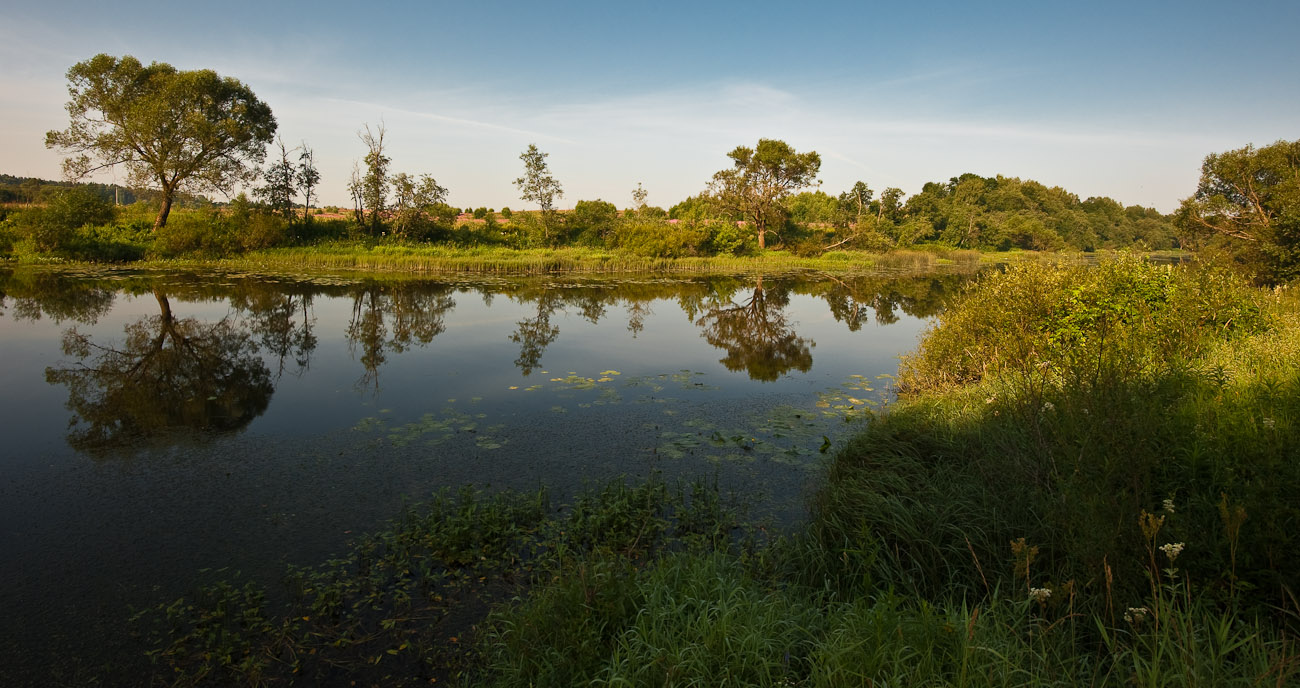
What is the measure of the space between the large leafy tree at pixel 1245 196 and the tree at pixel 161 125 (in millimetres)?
41162

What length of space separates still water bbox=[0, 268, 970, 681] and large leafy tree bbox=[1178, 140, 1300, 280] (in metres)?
14.3

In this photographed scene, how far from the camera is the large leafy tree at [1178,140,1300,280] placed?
2028 centimetres

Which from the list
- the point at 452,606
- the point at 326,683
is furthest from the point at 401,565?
the point at 326,683

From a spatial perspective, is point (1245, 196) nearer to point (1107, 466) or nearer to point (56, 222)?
point (1107, 466)

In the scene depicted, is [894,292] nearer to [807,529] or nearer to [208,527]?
[807,529]

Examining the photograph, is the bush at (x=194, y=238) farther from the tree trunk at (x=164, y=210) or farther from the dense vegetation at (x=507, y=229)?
the tree trunk at (x=164, y=210)

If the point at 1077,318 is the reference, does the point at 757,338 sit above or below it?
below

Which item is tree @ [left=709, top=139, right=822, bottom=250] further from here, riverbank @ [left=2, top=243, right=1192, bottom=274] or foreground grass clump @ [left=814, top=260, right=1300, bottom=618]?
foreground grass clump @ [left=814, top=260, right=1300, bottom=618]

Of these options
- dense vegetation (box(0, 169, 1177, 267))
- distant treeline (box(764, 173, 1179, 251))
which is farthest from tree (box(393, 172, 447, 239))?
distant treeline (box(764, 173, 1179, 251))

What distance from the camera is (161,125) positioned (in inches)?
1120

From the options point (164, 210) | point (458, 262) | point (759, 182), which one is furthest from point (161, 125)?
point (759, 182)

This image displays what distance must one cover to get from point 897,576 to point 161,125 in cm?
3602

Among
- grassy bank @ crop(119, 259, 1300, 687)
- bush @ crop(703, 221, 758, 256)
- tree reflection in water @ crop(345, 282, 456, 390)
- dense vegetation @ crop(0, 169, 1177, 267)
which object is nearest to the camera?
grassy bank @ crop(119, 259, 1300, 687)

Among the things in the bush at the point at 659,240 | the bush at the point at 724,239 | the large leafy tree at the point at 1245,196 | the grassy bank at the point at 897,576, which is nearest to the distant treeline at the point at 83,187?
the bush at the point at 659,240
